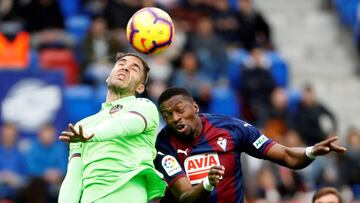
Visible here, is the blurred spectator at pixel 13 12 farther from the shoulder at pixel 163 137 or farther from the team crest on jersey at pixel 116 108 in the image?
the team crest on jersey at pixel 116 108

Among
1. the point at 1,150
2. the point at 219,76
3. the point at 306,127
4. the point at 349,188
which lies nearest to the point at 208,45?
the point at 219,76

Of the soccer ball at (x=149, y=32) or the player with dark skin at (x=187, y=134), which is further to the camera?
the soccer ball at (x=149, y=32)

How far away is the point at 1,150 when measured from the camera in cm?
1439

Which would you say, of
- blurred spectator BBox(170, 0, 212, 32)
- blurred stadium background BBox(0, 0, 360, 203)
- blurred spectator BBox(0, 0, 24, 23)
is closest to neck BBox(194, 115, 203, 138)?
blurred stadium background BBox(0, 0, 360, 203)

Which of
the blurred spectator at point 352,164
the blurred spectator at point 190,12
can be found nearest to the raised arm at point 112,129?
the blurred spectator at point 352,164

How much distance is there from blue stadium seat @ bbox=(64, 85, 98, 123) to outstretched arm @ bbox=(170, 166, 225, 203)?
6.87 meters

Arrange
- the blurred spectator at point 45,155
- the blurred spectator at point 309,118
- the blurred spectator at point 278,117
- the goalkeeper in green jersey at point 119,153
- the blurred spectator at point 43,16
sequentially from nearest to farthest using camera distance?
the goalkeeper in green jersey at point 119,153 → the blurred spectator at point 45,155 → the blurred spectator at point 278,117 → the blurred spectator at point 43,16 → the blurred spectator at point 309,118

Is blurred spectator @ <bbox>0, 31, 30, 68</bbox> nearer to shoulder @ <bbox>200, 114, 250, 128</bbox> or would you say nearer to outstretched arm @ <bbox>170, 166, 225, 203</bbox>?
shoulder @ <bbox>200, 114, 250, 128</bbox>

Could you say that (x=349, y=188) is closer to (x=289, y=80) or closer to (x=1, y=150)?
(x=289, y=80)

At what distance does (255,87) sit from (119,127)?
9.49 metres

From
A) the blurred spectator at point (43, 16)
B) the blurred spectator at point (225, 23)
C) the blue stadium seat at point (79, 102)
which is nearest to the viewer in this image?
the blue stadium seat at point (79, 102)

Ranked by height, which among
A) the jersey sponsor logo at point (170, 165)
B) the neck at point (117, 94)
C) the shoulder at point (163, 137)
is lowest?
the jersey sponsor logo at point (170, 165)

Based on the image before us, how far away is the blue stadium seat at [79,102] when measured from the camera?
1535cm

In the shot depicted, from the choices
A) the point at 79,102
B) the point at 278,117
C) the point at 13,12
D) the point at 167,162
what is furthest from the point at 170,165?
the point at 13,12
